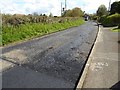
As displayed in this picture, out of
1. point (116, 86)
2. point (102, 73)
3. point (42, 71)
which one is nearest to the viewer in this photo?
point (116, 86)

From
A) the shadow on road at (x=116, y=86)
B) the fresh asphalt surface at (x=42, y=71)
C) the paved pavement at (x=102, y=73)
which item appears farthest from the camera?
the fresh asphalt surface at (x=42, y=71)

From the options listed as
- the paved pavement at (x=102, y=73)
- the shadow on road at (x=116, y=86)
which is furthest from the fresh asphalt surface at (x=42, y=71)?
the shadow on road at (x=116, y=86)

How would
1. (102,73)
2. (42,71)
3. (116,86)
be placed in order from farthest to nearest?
(42,71) < (102,73) < (116,86)

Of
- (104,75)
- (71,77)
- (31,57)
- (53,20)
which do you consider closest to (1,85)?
(71,77)

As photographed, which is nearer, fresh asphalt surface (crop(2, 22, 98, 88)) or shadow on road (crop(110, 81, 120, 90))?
shadow on road (crop(110, 81, 120, 90))

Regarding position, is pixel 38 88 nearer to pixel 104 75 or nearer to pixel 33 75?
pixel 33 75

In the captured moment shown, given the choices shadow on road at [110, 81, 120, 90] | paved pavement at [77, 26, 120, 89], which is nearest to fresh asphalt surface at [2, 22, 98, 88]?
paved pavement at [77, 26, 120, 89]

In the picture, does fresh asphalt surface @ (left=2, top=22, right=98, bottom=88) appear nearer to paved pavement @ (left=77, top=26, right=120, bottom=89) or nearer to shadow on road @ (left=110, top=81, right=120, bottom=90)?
paved pavement @ (left=77, top=26, right=120, bottom=89)

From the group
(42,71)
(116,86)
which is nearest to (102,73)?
(116,86)

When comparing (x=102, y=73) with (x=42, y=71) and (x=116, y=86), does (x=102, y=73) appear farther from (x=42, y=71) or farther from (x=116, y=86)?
(x=42, y=71)

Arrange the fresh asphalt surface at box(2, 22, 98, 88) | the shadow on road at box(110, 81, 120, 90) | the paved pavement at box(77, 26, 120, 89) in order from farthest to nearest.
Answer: the fresh asphalt surface at box(2, 22, 98, 88) < the paved pavement at box(77, 26, 120, 89) < the shadow on road at box(110, 81, 120, 90)

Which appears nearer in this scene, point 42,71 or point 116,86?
point 116,86

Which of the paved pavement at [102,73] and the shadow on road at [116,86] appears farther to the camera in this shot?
the paved pavement at [102,73]

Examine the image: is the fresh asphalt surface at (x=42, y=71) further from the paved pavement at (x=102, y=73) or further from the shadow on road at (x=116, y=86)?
the shadow on road at (x=116, y=86)
